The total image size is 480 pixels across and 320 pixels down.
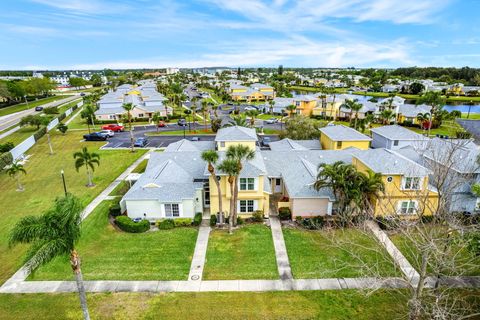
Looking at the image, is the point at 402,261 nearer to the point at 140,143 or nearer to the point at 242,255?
the point at 242,255

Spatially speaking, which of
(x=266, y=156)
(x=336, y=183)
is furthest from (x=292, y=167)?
(x=336, y=183)

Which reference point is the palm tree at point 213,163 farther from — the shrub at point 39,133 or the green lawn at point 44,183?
the shrub at point 39,133

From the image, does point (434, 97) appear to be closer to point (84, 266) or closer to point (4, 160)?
point (84, 266)

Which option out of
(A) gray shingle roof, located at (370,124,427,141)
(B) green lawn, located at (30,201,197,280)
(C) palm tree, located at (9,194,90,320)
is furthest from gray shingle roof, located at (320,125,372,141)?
(C) palm tree, located at (9,194,90,320)

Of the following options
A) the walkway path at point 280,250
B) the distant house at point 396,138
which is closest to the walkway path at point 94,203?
the walkway path at point 280,250

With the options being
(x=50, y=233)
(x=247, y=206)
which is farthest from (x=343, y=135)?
(x=50, y=233)
